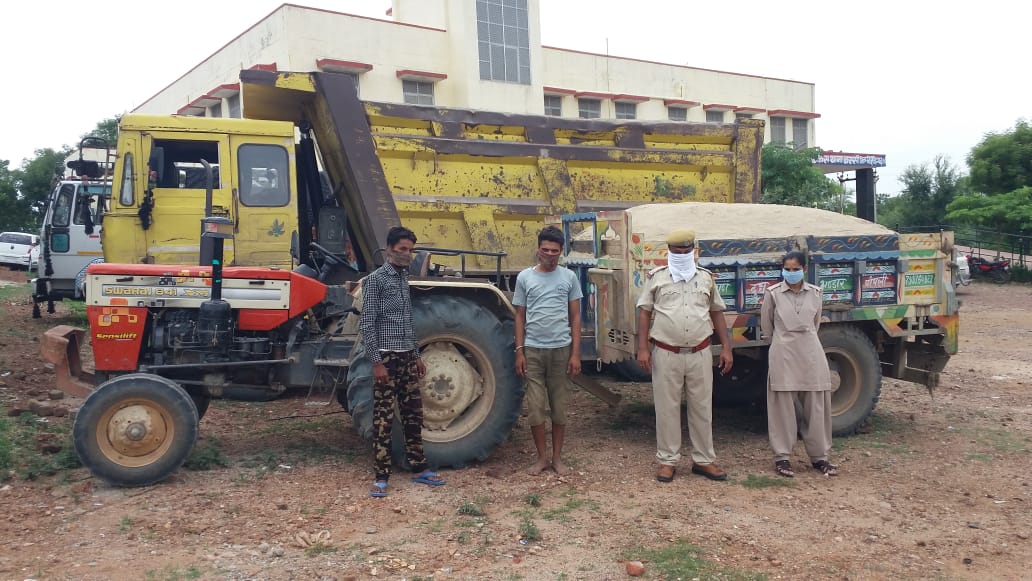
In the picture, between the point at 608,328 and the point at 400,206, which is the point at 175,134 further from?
the point at 608,328

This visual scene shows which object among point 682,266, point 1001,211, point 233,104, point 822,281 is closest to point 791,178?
point 1001,211

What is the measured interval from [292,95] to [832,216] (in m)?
4.52

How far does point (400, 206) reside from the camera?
6.71 meters

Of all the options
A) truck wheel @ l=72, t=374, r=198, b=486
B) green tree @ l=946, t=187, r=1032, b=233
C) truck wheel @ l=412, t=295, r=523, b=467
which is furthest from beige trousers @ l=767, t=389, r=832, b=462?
green tree @ l=946, t=187, r=1032, b=233

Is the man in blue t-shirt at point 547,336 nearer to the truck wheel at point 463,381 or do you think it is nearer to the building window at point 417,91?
the truck wheel at point 463,381

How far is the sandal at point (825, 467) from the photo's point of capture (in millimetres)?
5168

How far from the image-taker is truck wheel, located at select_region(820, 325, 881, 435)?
6027mm

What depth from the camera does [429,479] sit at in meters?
4.95

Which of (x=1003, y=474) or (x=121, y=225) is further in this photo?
(x=121, y=225)

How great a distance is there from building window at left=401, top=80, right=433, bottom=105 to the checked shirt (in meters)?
17.5

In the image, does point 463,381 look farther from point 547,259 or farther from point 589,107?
point 589,107

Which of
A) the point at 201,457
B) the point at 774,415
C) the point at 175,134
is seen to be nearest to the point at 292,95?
the point at 175,134

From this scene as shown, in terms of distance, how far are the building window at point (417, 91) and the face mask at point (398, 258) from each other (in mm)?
17465

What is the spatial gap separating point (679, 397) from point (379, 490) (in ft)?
6.37
